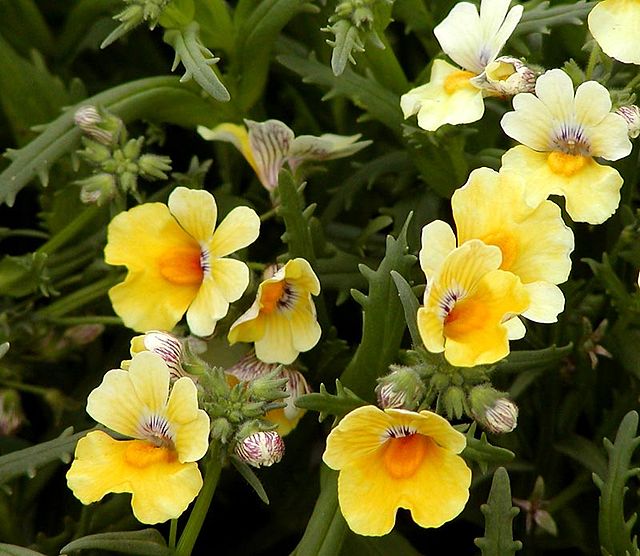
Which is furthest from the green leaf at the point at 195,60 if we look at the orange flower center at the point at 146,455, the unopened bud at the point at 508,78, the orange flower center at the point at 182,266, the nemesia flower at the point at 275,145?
the orange flower center at the point at 146,455

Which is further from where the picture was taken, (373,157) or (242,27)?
(373,157)

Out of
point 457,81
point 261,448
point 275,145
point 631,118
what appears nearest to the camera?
point 261,448

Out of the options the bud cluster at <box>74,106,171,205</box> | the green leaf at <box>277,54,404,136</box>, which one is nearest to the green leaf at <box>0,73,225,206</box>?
the bud cluster at <box>74,106,171,205</box>

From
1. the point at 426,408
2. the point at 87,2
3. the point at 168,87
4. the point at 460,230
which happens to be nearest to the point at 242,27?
the point at 168,87

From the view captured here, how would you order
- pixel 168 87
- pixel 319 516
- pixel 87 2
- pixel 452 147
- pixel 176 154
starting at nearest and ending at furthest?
pixel 319 516 < pixel 452 147 < pixel 168 87 < pixel 87 2 < pixel 176 154

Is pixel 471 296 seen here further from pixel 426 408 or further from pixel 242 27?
pixel 242 27

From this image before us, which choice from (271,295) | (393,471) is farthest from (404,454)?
(271,295)

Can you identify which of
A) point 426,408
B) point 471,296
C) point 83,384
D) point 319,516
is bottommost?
point 83,384

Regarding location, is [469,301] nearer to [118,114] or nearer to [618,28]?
[618,28]
